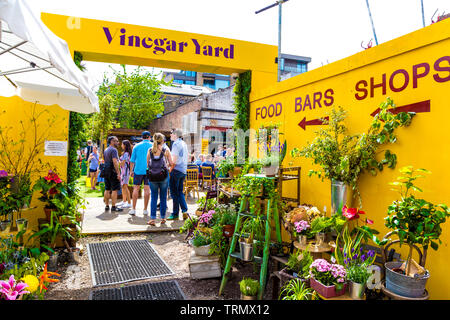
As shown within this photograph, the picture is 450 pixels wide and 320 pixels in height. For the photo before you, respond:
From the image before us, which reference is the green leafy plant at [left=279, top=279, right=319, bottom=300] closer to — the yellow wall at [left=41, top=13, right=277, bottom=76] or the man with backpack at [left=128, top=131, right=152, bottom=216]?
the yellow wall at [left=41, top=13, right=277, bottom=76]

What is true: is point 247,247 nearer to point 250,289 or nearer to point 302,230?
point 250,289

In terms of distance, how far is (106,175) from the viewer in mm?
6668

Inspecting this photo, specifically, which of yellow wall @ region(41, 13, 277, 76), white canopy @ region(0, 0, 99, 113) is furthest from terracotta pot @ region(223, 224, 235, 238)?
yellow wall @ region(41, 13, 277, 76)

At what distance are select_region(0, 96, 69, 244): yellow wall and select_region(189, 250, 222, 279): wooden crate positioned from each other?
273 cm

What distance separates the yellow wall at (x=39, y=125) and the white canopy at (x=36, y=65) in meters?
0.62

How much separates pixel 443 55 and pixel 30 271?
14.0 ft

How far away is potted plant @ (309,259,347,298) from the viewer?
2279 millimetres

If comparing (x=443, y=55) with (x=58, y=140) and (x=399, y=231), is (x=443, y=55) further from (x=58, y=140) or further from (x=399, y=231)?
(x=58, y=140)

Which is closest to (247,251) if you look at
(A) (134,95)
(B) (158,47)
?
(B) (158,47)

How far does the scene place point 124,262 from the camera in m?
4.25

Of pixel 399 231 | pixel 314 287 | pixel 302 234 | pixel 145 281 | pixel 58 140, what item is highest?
pixel 58 140

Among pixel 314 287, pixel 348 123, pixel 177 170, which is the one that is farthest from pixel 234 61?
pixel 314 287

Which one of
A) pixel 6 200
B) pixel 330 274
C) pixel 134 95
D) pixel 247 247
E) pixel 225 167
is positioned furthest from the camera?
pixel 134 95

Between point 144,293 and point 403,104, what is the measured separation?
335 cm
